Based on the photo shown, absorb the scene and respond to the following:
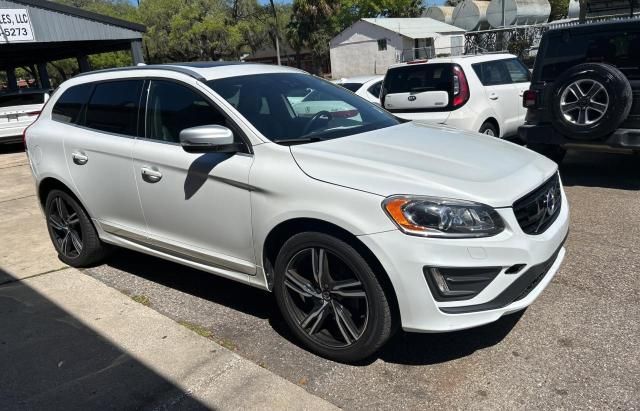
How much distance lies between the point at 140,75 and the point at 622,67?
16.7 ft

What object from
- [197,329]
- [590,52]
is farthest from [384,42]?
[197,329]

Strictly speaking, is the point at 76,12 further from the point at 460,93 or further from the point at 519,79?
the point at 519,79

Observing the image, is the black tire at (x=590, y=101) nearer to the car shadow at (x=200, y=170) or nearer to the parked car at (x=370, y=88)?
the parked car at (x=370, y=88)

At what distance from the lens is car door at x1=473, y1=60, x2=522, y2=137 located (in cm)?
796

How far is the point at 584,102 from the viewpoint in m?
5.96

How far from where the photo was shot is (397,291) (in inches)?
111

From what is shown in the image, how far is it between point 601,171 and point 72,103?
644cm

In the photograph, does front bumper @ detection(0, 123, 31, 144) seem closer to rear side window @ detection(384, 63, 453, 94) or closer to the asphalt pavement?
rear side window @ detection(384, 63, 453, 94)

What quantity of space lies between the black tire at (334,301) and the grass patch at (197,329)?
64cm

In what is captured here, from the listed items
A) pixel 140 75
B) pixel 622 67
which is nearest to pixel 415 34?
pixel 622 67

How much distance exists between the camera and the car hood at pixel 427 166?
2867 mm

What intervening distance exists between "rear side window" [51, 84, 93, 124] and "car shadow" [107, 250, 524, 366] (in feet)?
4.48

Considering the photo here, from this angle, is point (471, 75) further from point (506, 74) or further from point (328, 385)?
point (328, 385)

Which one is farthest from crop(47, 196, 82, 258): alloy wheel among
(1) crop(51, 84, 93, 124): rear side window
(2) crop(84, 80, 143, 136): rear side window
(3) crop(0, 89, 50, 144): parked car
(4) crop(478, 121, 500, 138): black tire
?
(3) crop(0, 89, 50, 144): parked car
